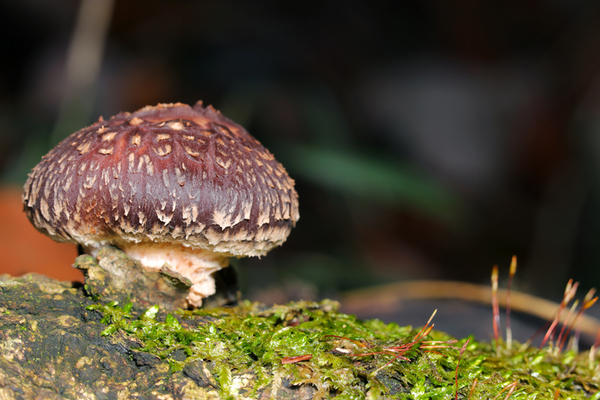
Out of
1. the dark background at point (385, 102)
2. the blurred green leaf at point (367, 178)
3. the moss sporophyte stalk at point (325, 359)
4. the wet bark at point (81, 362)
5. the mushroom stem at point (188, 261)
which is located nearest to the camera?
the wet bark at point (81, 362)

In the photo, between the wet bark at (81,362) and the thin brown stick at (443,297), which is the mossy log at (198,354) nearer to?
the wet bark at (81,362)

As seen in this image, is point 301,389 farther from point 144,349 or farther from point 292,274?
point 292,274

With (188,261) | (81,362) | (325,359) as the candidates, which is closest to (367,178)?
(188,261)

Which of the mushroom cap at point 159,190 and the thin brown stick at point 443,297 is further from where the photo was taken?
the thin brown stick at point 443,297

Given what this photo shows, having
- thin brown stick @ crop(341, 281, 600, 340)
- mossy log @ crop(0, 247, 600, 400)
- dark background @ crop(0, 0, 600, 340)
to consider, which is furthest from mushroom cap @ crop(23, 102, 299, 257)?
dark background @ crop(0, 0, 600, 340)

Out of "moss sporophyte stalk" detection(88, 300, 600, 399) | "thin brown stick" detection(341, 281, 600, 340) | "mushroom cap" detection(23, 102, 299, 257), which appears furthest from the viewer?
"thin brown stick" detection(341, 281, 600, 340)

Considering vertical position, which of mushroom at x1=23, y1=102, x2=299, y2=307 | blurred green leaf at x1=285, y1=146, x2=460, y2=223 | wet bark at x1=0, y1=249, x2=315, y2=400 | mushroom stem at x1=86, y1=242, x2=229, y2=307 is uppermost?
blurred green leaf at x1=285, y1=146, x2=460, y2=223

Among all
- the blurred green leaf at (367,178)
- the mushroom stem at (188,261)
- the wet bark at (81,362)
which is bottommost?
the wet bark at (81,362)

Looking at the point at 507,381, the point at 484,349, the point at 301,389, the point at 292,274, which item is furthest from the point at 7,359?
the point at 292,274

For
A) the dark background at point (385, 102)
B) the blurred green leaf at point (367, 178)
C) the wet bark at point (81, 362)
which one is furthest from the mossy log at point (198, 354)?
the dark background at point (385, 102)

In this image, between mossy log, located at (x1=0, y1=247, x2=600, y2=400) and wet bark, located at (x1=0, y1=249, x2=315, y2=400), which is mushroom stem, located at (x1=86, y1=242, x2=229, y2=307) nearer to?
mossy log, located at (x1=0, y1=247, x2=600, y2=400)
